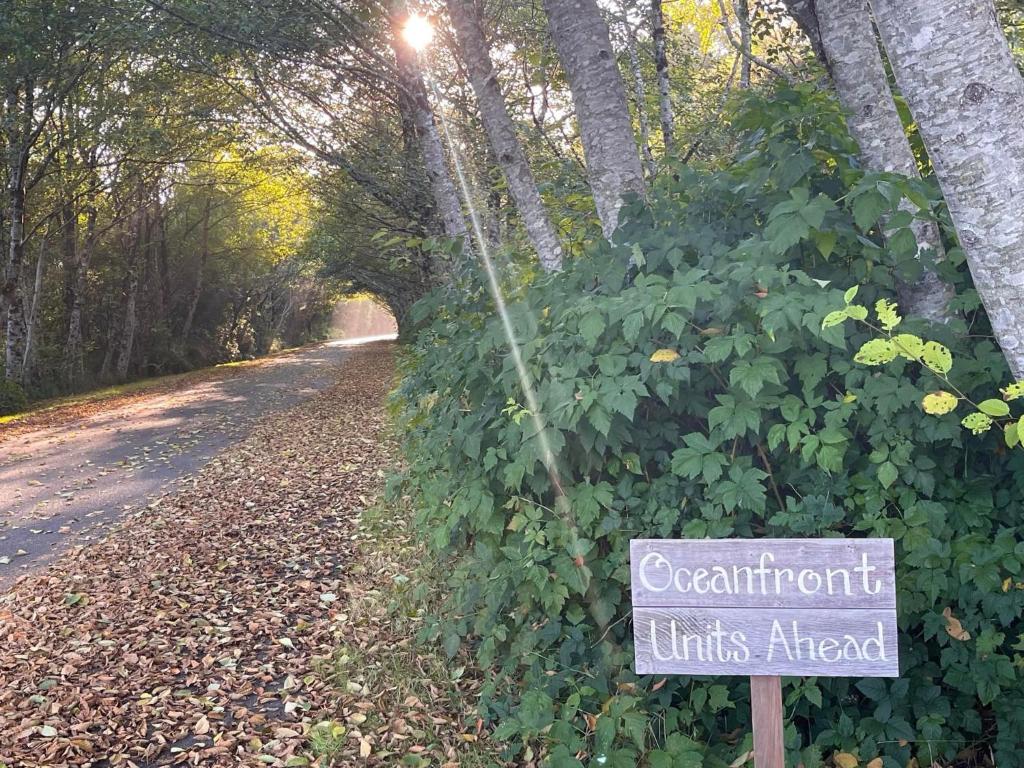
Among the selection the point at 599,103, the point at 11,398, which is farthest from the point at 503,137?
the point at 11,398

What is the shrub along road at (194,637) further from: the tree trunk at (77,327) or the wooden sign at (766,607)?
the tree trunk at (77,327)

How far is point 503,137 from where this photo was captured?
547 centimetres

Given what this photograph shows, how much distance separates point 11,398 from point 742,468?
16.5 meters

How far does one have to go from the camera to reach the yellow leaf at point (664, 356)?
261cm

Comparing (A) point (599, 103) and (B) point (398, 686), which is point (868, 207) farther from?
(B) point (398, 686)

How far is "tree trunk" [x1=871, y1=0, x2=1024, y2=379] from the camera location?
2195 millimetres

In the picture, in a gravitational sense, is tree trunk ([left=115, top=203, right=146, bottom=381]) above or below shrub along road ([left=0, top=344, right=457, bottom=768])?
above

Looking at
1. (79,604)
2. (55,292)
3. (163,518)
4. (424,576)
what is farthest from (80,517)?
(55,292)

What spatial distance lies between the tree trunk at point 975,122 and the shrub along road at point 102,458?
6.14 metres

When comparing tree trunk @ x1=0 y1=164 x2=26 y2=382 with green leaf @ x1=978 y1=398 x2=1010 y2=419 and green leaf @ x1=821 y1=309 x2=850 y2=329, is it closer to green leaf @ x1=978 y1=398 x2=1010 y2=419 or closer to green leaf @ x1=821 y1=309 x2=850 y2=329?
green leaf @ x1=821 y1=309 x2=850 y2=329

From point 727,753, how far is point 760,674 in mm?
916

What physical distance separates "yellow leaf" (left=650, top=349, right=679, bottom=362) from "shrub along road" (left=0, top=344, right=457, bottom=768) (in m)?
2.03

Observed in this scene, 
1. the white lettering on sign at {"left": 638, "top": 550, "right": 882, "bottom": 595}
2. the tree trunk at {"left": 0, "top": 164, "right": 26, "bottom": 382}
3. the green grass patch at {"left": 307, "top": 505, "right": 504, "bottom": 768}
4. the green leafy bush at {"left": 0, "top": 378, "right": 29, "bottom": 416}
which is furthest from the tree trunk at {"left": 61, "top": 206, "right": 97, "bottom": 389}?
the white lettering on sign at {"left": 638, "top": 550, "right": 882, "bottom": 595}

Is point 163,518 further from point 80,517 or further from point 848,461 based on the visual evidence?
point 848,461
